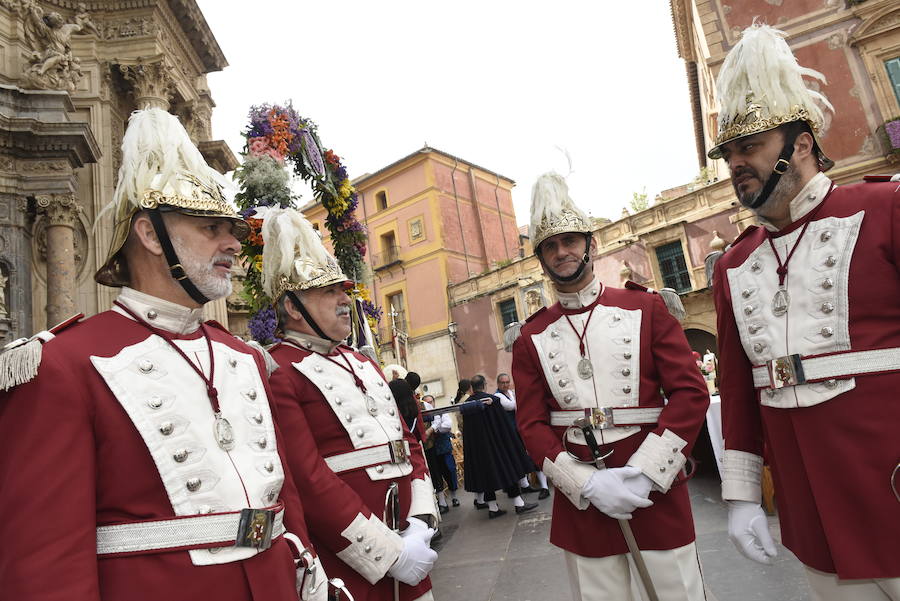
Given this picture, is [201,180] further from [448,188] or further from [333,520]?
[448,188]

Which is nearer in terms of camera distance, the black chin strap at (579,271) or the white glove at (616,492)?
the white glove at (616,492)

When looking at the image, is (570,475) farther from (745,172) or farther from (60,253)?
(60,253)

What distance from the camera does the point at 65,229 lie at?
29.3 feet

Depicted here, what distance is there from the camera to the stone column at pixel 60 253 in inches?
338

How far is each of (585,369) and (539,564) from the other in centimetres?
318

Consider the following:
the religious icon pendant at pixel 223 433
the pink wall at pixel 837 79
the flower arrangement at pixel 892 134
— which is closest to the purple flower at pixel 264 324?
the religious icon pendant at pixel 223 433

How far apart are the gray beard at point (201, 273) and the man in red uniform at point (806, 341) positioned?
6.13 ft

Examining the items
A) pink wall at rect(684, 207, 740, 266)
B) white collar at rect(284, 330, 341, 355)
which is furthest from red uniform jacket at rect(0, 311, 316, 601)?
pink wall at rect(684, 207, 740, 266)

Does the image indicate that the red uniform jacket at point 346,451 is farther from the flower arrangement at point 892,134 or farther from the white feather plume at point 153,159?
the flower arrangement at point 892,134

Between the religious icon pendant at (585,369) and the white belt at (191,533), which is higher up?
the religious icon pendant at (585,369)

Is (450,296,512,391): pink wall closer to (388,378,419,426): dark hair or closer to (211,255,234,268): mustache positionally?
(388,378,419,426): dark hair

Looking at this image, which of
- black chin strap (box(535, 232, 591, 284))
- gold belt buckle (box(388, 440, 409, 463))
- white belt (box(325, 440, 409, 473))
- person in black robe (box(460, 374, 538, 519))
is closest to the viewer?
white belt (box(325, 440, 409, 473))

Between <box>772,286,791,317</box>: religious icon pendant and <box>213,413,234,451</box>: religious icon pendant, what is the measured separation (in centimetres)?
186

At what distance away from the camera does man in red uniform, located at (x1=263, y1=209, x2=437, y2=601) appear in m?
2.18
